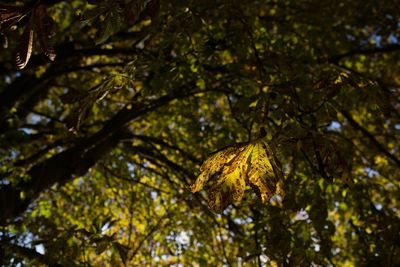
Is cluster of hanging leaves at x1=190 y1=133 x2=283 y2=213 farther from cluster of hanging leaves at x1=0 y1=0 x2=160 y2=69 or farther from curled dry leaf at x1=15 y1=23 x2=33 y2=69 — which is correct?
curled dry leaf at x1=15 y1=23 x2=33 y2=69

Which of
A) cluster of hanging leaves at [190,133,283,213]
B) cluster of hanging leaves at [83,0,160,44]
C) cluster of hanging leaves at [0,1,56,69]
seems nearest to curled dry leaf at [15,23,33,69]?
cluster of hanging leaves at [0,1,56,69]

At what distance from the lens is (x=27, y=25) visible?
1739mm

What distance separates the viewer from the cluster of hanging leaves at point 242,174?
167 cm

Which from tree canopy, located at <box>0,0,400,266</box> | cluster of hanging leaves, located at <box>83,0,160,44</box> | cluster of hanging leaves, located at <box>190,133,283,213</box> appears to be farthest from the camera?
tree canopy, located at <box>0,0,400,266</box>

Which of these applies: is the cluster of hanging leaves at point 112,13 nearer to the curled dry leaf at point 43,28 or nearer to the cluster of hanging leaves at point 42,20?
the cluster of hanging leaves at point 42,20

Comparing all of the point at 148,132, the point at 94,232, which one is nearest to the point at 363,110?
the point at 148,132

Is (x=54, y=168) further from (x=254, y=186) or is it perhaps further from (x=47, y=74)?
(x=254, y=186)

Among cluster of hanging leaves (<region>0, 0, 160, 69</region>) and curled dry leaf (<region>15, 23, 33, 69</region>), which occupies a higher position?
cluster of hanging leaves (<region>0, 0, 160, 69</region>)

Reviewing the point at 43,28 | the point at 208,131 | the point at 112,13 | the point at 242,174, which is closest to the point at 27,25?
the point at 43,28

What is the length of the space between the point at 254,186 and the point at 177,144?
16.6 ft

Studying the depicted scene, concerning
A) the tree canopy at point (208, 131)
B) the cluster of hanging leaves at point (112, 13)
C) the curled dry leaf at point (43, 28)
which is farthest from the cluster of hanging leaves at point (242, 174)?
the curled dry leaf at point (43, 28)

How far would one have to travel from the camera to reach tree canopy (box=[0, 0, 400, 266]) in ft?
6.93

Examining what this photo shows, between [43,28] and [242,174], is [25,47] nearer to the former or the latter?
[43,28]

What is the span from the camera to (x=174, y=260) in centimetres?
682
